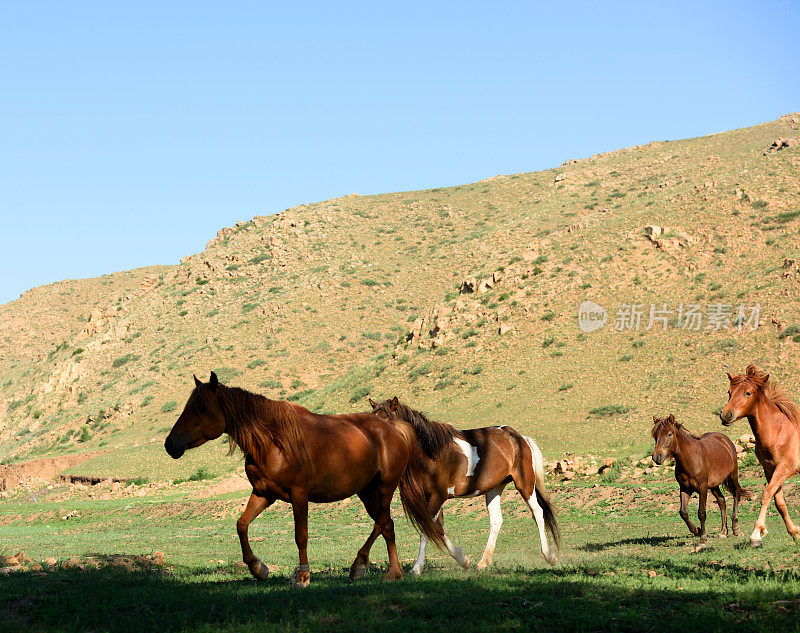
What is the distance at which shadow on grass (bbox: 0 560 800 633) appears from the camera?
7.07 metres

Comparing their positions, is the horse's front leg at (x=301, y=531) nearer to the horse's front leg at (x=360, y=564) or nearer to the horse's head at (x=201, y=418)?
the horse's front leg at (x=360, y=564)

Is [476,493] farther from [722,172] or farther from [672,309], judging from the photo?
[722,172]

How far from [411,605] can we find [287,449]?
2.59 metres

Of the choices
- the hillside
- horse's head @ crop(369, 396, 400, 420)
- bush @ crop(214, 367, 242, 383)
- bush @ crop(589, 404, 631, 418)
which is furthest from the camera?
bush @ crop(214, 367, 242, 383)

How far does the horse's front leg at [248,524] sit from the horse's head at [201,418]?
0.95 meters

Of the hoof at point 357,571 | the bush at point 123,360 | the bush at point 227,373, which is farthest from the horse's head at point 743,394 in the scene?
the bush at point 123,360

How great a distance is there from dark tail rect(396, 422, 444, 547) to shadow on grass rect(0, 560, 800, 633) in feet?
3.91

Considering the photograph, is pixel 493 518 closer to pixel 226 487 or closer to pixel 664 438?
pixel 664 438

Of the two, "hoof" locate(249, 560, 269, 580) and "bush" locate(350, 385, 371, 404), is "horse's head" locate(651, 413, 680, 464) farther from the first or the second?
"bush" locate(350, 385, 371, 404)

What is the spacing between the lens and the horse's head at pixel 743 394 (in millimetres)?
12250

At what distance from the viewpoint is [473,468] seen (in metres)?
12.5

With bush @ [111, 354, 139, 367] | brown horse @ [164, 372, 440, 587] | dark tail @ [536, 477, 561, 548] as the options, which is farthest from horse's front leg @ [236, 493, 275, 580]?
bush @ [111, 354, 139, 367]

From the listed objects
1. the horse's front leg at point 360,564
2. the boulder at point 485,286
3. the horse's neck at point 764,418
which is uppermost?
the boulder at point 485,286

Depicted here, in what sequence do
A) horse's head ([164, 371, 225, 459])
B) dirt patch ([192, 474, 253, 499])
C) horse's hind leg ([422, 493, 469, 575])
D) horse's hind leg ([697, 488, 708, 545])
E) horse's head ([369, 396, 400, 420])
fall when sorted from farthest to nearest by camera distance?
dirt patch ([192, 474, 253, 499]) < horse's hind leg ([697, 488, 708, 545]) < horse's head ([369, 396, 400, 420]) < horse's hind leg ([422, 493, 469, 575]) < horse's head ([164, 371, 225, 459])
